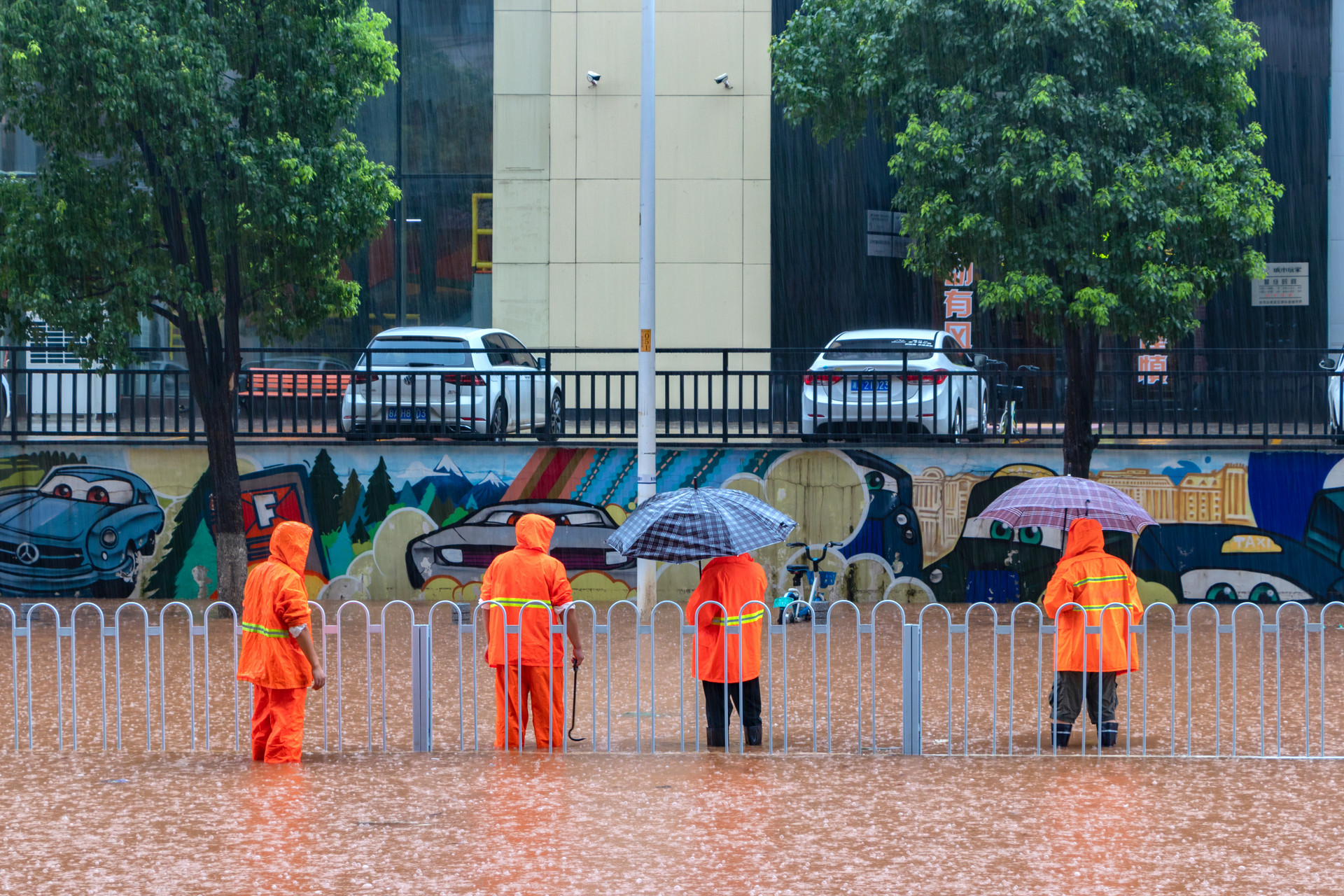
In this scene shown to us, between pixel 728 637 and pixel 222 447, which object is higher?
pixel 222 447

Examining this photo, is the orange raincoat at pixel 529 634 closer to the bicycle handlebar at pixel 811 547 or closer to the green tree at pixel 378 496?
the bicycle handlebar at pixel 811 547

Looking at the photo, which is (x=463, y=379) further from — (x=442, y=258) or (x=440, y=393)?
(x=442, y=258)

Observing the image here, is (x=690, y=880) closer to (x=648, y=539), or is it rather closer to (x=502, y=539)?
(x=648, y=539)

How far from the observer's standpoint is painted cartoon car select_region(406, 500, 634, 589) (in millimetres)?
14734

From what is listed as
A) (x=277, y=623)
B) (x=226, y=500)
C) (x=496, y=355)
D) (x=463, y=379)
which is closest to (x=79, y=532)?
(x=226, y=500)

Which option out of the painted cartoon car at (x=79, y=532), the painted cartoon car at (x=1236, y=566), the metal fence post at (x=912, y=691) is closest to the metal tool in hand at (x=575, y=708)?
the metal fence post at (x=912, y=691)

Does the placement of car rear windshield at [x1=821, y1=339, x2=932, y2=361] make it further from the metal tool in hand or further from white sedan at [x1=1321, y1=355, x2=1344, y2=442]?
the metal tool in hand

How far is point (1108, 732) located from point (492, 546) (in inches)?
319

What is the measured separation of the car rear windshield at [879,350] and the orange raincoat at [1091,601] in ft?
22.4

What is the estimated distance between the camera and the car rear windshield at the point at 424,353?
15.3 meters

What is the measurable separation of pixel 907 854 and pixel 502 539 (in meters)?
9.33

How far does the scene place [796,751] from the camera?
7973 millimetres

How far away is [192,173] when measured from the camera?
12664 mm

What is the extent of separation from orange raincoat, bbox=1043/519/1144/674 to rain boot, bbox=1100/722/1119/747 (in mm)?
333
